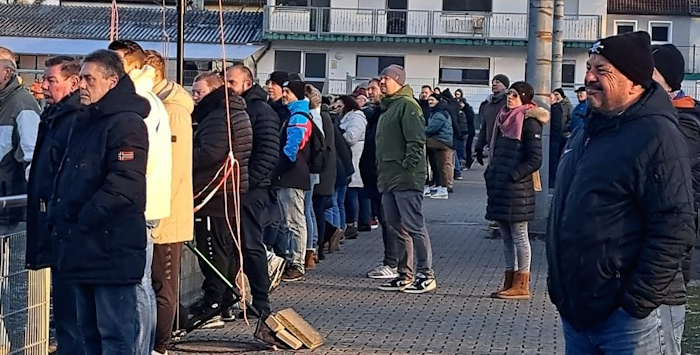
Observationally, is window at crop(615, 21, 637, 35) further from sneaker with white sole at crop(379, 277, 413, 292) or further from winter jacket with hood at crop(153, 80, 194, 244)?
winter jacket with hood at crop(153, 80, 194, 244)

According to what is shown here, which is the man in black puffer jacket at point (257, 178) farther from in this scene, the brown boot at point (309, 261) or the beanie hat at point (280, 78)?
the brown boot at point (309, 261)

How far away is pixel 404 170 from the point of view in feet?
34.1

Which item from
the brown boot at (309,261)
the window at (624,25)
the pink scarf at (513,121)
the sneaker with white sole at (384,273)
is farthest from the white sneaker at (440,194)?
the window at (624,25)

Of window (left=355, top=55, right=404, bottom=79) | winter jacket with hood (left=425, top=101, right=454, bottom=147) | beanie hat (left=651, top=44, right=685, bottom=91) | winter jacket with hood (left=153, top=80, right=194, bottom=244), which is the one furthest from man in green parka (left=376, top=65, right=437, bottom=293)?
window (left=355, top=55, right=404, bottom=79)

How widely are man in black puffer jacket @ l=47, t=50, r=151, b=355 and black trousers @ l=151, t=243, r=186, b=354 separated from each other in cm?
110

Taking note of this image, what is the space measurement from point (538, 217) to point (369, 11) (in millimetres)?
34828

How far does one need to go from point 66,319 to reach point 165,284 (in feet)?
2.05

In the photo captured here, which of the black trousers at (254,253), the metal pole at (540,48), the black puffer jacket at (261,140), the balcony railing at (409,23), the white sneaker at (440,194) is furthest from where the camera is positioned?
the balcony railing at (409,23)

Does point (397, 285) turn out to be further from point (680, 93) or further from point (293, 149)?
point (680, 93)

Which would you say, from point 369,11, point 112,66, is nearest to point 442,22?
point 369,11

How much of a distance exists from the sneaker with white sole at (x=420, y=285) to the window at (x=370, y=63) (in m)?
39.5

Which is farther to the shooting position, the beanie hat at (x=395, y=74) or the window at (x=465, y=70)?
the window at (x=465, y=70)

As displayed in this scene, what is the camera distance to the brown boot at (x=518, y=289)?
34.4 ft

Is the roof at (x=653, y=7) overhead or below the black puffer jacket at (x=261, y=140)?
overhead
